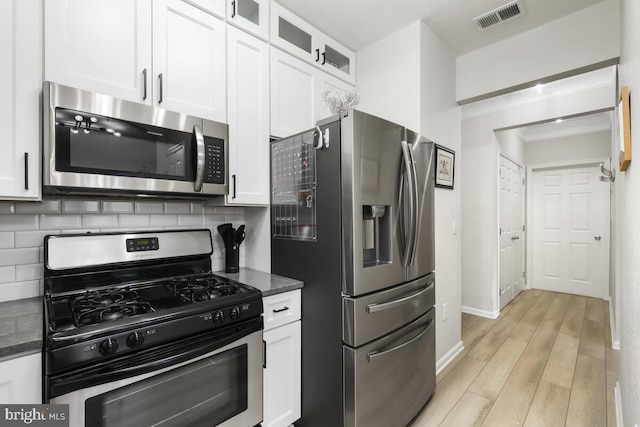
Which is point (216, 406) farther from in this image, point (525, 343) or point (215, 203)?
point (525, 343)

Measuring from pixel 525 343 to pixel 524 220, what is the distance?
2.79 m

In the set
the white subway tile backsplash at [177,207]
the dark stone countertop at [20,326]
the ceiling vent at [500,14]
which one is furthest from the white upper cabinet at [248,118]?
the ceiling vent at [500,14]

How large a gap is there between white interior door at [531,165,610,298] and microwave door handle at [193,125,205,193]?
568cm

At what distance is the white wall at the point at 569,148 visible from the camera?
14.7ft

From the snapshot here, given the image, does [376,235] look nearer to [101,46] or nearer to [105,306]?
[105,306]

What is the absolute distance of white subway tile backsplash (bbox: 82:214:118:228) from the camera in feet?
5.17

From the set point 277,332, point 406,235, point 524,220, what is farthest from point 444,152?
point 524,220

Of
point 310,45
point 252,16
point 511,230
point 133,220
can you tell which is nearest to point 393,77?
point 310,45

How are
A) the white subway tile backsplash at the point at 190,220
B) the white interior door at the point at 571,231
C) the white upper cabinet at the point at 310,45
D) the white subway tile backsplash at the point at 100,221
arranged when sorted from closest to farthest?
the white subway tile backsplash at the point at 100,221 → the white subway tile backsplash at the point at 190,220 → the white upper cabinet at the point at 310,45 → the white interior door at the point at 571,231

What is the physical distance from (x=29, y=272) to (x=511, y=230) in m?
5.29

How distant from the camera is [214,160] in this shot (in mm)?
1684

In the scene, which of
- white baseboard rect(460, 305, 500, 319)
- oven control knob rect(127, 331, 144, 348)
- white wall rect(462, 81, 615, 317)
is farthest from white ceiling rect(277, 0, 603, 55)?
white baseboard rect(460, 305, 500, 319)

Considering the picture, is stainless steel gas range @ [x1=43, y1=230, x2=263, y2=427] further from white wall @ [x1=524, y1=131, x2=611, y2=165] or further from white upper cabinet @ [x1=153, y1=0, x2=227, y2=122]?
white wall @ [x1=524, y1=131, x2=611, y2=165]

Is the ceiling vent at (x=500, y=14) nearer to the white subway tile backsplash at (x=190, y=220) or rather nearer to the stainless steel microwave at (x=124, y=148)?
the stainless steel microwave at (x=124, y=148)
